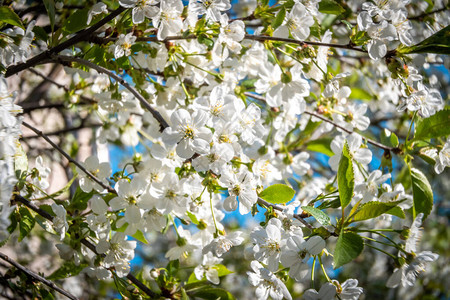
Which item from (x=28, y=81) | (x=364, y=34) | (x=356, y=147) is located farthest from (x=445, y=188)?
(x=28, y=81)

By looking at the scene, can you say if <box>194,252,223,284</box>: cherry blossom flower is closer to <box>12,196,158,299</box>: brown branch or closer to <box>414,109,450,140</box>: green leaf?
<box>12,196,158,299</box>: brown branch

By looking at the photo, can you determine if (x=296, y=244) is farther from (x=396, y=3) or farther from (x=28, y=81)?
(x=28, y=81)

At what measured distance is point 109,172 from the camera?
3.27ft

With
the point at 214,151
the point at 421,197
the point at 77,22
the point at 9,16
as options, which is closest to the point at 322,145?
the point at 421,197

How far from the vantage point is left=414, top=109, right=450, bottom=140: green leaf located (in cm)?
86

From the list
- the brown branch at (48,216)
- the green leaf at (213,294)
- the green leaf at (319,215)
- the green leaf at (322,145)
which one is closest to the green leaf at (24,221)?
the brown branch at (48,216)

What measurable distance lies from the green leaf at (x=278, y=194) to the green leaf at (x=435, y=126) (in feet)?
1.13

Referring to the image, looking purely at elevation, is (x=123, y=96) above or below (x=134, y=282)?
above

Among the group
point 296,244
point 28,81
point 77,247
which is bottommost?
point 28,81

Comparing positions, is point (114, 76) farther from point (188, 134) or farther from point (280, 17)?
point (280, 17)

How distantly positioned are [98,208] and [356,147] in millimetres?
639

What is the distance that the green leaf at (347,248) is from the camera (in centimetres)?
64

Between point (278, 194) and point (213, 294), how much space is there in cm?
37

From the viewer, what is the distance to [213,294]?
3.36 ft
